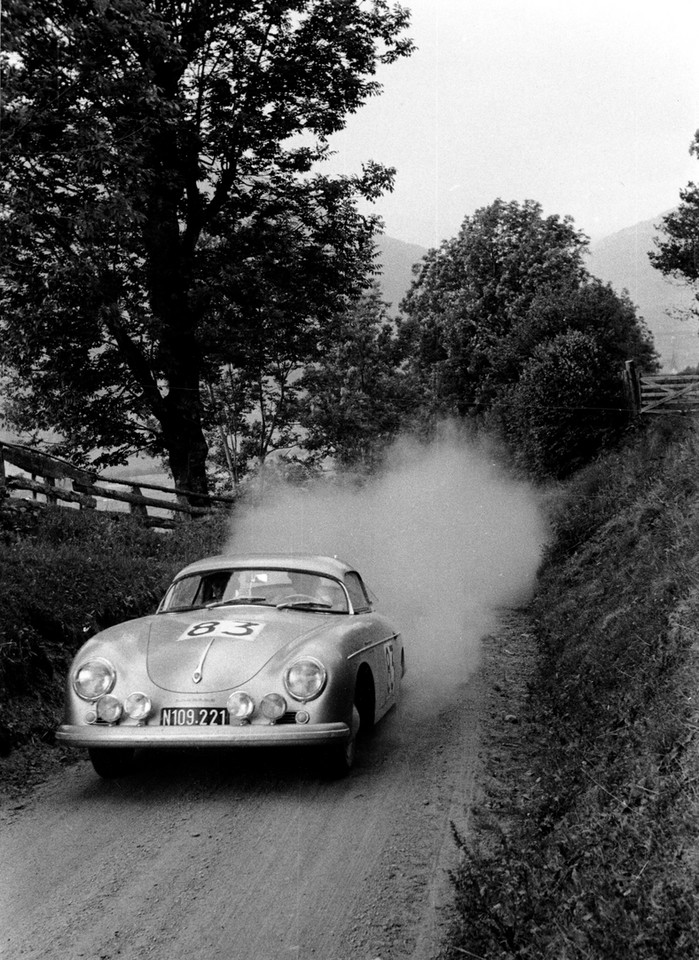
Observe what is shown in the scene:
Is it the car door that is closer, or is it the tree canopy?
the car door

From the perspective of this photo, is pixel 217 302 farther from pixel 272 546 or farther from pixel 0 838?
pixel 0 838

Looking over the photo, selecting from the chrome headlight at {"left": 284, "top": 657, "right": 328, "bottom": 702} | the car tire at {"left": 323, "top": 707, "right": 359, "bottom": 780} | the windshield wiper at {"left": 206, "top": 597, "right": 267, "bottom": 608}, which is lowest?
the car tire at {"left": 323, "top": 707, "right": 359, "bottom": 780}

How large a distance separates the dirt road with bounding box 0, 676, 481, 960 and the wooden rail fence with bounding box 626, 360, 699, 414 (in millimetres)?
16386

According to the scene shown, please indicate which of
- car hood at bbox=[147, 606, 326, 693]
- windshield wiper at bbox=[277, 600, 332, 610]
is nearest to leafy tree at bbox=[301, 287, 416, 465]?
windshield wiper at bbox=[277, 600, 332, 610]

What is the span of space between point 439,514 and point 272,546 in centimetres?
794

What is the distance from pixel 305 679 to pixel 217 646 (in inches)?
27.4

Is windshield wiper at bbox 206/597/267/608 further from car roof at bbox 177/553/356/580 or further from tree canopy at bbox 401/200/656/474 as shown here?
tree canopy at bbox 401/200/656/474

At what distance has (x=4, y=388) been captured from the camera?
24.6 m

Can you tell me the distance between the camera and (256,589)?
802 cm

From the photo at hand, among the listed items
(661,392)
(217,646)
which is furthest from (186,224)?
(217,646)

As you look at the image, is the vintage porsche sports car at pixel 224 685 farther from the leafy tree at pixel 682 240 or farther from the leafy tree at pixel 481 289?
the leafy tree at pixel 682 240

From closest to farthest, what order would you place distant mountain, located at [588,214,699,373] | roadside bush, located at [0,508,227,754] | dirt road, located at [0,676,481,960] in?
dirt road, located at [0,676,481,960] → roadside bush, located at [0,508,227,754] → distant mountain, located at [588,214,699,373]

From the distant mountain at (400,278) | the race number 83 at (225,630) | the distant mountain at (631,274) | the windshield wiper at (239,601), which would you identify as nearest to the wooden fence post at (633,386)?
the windshield wiper at (239,601)

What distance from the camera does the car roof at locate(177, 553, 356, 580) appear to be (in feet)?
26.8
